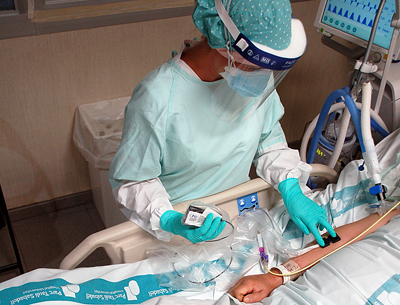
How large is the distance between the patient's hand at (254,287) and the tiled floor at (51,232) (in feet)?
4.04

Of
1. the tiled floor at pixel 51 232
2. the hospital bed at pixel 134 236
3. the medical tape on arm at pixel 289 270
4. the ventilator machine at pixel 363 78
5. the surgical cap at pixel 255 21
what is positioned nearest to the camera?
the surgical cap at pixel 255 21

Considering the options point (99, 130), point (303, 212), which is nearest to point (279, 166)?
point (303, 212)

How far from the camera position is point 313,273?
1443 mm

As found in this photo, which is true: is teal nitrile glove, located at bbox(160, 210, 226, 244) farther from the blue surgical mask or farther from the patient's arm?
the blue surgical mask

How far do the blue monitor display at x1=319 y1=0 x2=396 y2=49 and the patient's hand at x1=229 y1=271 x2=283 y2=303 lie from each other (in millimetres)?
1278

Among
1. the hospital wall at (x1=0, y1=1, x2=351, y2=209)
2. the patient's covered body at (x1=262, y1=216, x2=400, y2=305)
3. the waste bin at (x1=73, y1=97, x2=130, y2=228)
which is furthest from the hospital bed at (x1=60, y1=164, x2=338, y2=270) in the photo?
the hospital wall at (x1=0, y1=1, x2=351, y2=209)

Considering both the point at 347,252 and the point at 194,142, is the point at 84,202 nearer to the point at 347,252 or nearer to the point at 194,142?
the point at 194,142

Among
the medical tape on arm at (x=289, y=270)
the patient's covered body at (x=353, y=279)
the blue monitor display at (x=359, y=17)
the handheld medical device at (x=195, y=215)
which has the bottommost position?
the medical tape on arm at (x=289, y=270)

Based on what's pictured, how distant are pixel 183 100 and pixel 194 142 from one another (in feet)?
0.50

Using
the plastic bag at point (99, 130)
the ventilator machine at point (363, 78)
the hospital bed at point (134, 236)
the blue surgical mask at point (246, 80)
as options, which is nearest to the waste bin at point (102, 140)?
the plastic bag at point (99, 130)

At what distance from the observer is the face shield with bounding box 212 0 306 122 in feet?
3.80

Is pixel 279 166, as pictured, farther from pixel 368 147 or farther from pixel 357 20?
pixel 357 20

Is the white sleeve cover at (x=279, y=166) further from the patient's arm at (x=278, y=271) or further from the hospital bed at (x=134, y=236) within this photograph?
the patient's arm at (x=278, y=271)

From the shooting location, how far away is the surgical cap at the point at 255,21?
1.14 meters
